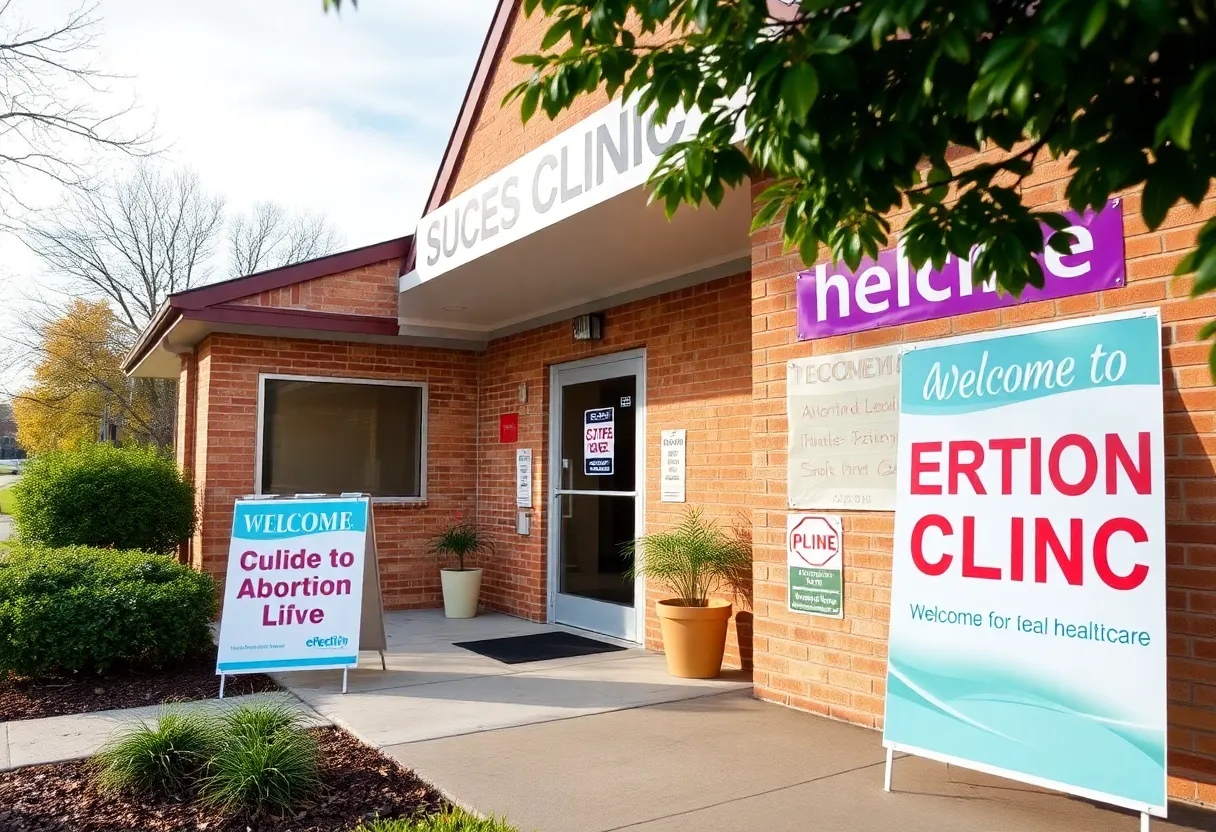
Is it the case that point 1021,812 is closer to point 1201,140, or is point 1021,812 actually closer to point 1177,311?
point 1177,311

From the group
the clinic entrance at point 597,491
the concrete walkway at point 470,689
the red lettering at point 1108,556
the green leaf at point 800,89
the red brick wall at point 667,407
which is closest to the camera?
the green leaf at point 800,89

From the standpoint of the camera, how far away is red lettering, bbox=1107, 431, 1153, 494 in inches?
135

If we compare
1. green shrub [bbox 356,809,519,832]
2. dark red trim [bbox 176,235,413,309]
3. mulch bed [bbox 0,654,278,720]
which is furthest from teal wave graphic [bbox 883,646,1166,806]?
dark red trim [bbox 176,235,413,309]

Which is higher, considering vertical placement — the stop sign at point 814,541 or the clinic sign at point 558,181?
the clinic sign at point 558,181

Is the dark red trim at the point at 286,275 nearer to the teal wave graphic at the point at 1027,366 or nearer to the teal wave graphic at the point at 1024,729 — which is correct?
the teal wave graphic at the point at 1027,366

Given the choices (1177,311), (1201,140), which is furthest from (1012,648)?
(1201,140)

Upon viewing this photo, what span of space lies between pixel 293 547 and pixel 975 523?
4.45 meters

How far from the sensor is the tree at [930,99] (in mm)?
1406

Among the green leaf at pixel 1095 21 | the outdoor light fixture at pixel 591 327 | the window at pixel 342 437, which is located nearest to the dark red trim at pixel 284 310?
the window at pixel 342 437

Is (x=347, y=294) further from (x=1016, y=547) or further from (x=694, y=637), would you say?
(x=1016, y=547)

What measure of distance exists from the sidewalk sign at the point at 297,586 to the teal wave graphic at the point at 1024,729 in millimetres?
3626

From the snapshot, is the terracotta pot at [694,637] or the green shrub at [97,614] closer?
the green shrub at [97,614]

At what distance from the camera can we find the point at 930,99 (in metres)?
1.81

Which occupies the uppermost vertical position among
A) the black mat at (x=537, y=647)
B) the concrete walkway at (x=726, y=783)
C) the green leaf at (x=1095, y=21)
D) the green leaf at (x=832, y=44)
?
the green leaf at (x=832, y=44)
